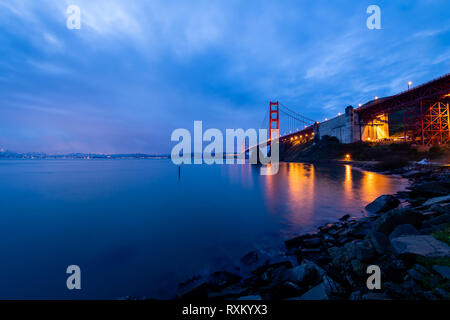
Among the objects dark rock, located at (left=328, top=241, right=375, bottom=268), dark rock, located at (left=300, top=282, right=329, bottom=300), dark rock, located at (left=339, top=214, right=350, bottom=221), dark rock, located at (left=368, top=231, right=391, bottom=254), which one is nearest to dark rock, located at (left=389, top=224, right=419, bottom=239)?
dark rock, located at (left=368, top=231, right=391, bottom=254)

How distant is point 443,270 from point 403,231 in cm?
196

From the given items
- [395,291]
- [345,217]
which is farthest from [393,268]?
[345,217]

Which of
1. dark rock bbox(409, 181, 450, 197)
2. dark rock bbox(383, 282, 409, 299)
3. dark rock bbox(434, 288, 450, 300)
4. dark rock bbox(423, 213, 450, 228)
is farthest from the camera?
dark rock bbox(409, 181, 450, 197)

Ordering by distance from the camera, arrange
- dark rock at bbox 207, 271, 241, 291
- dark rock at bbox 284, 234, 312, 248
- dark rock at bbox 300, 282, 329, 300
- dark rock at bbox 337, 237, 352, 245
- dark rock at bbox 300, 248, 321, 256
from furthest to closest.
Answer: dark rock at bbox 284, 234, 312, 248, dark rock at bbox 337, 237, 352, 245, dark rock at bbox 300, 248, 321, 256, dark rock at bbox 207, 271, 241, 291, dark rock at bbox 300, 282, 329, 300

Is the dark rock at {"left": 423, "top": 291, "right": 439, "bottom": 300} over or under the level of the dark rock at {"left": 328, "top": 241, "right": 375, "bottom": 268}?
over

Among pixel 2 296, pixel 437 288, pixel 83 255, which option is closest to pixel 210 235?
pixel 83 255

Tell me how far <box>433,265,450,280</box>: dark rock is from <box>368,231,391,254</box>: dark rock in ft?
3.05

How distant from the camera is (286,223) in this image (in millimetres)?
8242

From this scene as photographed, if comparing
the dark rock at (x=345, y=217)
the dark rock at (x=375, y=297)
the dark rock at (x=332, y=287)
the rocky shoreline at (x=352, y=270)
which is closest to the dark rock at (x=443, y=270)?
the rocky shoreline at (x=352, y=270)

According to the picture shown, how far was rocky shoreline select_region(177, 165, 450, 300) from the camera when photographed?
2.62 m

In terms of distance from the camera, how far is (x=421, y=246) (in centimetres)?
340

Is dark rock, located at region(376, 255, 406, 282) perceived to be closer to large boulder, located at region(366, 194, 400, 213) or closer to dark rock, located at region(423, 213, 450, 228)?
dark rock, located at region(423, 213, 450, 228)

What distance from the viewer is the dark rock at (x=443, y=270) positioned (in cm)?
250

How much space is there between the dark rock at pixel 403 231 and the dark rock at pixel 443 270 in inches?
68.0
